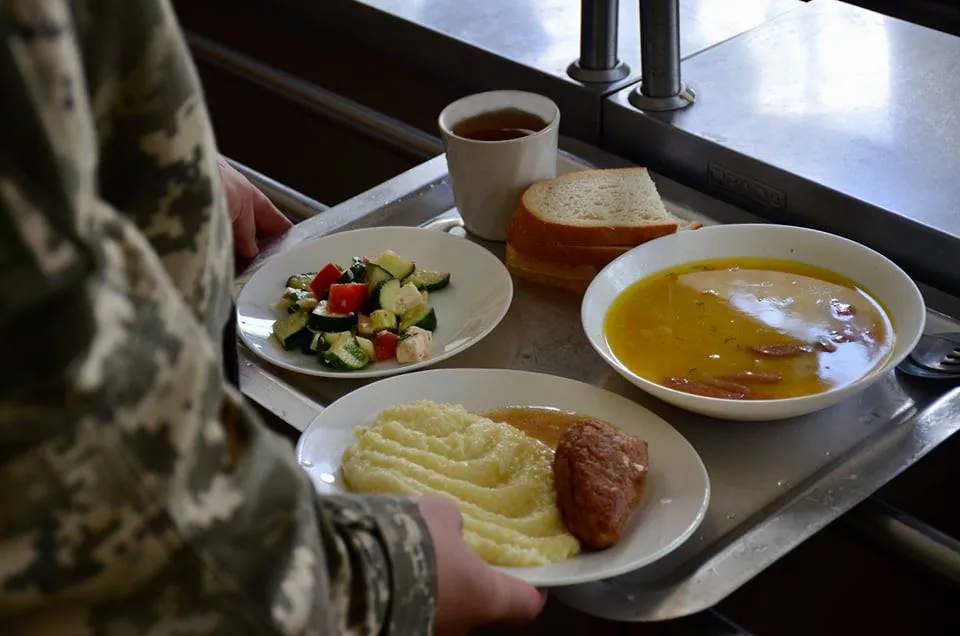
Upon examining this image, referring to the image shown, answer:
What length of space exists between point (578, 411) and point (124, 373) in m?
0.60

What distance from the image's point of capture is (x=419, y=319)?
4.07 feet

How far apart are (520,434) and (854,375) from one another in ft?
1.02

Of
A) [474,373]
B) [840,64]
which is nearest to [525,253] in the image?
[474,373]

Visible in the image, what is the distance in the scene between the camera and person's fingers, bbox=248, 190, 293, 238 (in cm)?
142

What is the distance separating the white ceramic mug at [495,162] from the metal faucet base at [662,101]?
0.20 metres

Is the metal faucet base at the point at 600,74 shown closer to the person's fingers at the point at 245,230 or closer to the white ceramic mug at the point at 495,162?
the white ceramic mug at the point at 495,162

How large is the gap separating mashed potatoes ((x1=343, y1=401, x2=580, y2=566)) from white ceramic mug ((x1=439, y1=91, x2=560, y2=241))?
38cm

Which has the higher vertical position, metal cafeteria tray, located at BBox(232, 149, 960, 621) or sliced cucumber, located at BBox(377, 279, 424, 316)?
sliced cucumber, located at BBox(377, 279, 424, 316)

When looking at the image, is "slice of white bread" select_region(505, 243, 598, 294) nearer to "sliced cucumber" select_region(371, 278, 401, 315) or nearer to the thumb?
"sliced cucumber" select_region(371, 278, 401, 315)

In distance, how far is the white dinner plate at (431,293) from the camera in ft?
3.95

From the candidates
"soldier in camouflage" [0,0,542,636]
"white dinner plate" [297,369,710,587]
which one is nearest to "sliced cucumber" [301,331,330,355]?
"white dinner plate" [297,369,710,587]

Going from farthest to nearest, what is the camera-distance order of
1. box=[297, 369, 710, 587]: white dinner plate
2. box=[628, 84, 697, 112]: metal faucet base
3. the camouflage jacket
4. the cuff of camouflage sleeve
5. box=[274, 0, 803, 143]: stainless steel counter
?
box=[274, 0, 803, 143]: stainless steel counter
box=[628, 84, 697, 112]: metal faucet base
box=[297, 369, 710, 587]: white dinner plate
the cuff of camouflage sleeve
the camouflage jacket

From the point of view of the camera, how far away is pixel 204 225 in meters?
0.63

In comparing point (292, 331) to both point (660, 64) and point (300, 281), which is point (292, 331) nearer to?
point (300, 281)
